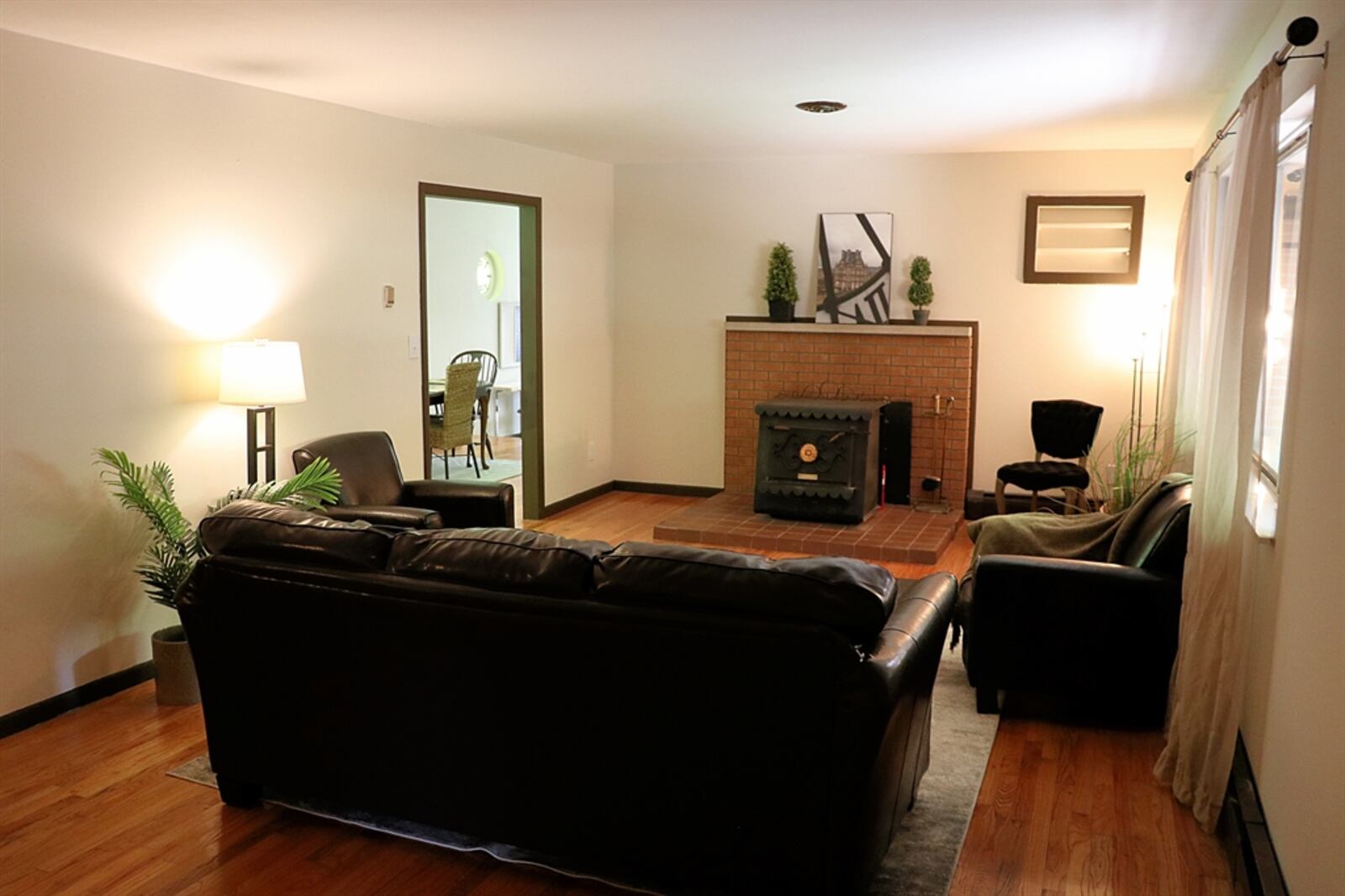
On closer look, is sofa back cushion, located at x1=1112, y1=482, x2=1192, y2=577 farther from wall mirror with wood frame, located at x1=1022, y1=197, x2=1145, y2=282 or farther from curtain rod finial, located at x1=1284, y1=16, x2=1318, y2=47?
wall mirror with wood frame, located at x1=1022, y1=197, x2=1145, y2=282

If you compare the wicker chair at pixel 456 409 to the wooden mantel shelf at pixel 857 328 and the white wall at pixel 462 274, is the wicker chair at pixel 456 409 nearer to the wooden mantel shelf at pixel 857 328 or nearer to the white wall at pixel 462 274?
the white wall at pixel 462 274

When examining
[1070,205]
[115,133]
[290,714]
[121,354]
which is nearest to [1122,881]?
[290,714]

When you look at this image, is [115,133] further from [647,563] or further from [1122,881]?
[1122,881]

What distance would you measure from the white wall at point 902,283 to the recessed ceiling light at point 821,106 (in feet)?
6.73

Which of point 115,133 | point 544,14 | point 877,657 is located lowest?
point 877,657

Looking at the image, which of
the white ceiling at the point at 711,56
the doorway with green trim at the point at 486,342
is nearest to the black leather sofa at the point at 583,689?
the white ceiling at the point at 711,56

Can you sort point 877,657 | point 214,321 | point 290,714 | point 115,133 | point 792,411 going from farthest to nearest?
point 792,411 < point 214,321 < point 115,133 < point 290,714 < point 877,657

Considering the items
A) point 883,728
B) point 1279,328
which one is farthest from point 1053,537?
point 883,728

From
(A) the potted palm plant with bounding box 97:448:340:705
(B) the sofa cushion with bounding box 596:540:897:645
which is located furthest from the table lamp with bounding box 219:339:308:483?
(B) the sofa cushion with bounding box 596:540:897:645

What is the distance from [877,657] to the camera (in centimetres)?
246

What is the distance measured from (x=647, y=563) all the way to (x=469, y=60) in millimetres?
2565

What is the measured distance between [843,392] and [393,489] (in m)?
3.37

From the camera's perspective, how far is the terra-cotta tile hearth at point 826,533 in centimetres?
630

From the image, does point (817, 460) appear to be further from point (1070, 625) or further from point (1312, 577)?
point (1312, 577)
